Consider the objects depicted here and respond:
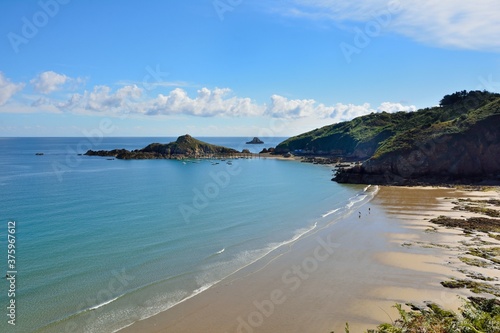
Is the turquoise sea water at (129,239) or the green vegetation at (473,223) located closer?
the turquoise sea water at (129,239)

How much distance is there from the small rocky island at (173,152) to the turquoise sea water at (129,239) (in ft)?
216

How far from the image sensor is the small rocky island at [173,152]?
411ft

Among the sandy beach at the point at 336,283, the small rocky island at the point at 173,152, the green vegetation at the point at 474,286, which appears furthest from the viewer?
the small rocky island at the point at 173,152

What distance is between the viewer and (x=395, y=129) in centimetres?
10638

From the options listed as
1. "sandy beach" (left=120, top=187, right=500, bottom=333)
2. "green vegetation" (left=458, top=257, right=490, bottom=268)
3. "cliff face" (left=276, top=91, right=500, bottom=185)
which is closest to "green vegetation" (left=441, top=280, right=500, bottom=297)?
"sandy beach" (left=120, top=187, right=500, bottom=333)

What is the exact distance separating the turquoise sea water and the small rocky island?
216 feet

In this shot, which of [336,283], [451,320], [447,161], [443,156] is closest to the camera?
[451,320]

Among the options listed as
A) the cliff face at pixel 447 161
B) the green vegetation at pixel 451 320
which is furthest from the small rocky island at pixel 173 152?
the green vegetation at pixel 451 320

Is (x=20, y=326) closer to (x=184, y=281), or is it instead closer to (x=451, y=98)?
(x=184, y=281)

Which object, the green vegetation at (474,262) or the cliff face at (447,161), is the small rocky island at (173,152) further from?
the green vegetation at (474,262)

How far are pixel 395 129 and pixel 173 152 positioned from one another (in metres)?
79.3

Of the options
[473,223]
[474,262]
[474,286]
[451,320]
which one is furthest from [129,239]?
[473,223]

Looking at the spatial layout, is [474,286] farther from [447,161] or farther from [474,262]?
[447,161]

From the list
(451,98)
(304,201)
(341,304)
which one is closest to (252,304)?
(341,304)
